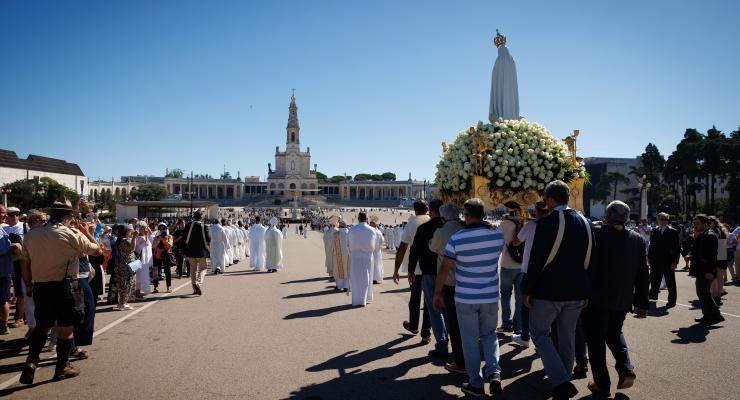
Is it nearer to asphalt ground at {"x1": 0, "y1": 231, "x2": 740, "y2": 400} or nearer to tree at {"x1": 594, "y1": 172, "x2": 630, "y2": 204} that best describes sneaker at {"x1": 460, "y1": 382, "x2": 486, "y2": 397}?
asphalt ground at {"x1": 0, "y1": 231, "x2": 740, "y2": 400}

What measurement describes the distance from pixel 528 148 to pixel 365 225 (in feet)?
13.0

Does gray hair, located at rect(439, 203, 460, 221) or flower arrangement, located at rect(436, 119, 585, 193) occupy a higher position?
flower arrangement, located at rect(436, 119, 585, 193)

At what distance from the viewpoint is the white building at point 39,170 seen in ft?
229

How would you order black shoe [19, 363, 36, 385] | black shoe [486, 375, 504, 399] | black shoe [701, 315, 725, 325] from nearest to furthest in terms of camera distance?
black shoe [486, 375, 504, 399]
black shoe [19, 363, 36, 385]
black shoe [701, 315, 725, 325]

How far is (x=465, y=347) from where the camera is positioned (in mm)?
5027

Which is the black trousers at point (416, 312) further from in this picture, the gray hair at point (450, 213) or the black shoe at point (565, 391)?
the black shoe at point (565, 391)

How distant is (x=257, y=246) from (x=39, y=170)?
76973mm

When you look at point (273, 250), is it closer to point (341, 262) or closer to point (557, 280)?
point (341, 262)

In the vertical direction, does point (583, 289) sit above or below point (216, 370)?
above

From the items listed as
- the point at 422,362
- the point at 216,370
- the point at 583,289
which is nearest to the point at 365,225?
the point at 422,362

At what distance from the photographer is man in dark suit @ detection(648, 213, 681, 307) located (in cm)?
966

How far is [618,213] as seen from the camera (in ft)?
16.7

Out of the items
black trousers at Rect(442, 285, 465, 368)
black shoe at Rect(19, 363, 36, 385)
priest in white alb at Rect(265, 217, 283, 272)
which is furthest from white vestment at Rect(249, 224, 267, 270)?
black trousers at Rect(442, 285, 465, 368)

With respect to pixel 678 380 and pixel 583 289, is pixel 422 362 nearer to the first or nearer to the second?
pixel 583 289
